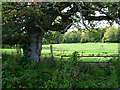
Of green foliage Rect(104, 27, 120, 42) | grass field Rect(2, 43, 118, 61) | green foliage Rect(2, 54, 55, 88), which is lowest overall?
green foliage Rect(2, 54, 55, 88)

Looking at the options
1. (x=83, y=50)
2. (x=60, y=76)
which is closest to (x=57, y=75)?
(x=60, y=76)

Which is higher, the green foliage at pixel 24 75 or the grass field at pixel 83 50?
the grass field at pixel 83 50

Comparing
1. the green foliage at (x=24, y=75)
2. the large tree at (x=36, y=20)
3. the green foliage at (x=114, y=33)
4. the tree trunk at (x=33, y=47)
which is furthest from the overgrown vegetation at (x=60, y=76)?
the green foliage at (x=114, y=33)

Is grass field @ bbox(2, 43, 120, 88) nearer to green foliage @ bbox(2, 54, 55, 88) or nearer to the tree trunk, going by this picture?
green foliage @ bbox(2, 54, 55, 88)

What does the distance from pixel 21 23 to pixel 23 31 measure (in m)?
0.97

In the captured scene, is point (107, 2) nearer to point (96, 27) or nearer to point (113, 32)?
point (96, 27)

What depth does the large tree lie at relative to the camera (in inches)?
248

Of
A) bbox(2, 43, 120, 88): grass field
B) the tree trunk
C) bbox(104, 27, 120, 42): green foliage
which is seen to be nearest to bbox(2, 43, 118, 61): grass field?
the tree trunk

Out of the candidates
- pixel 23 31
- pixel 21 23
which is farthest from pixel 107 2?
pixel 23 31

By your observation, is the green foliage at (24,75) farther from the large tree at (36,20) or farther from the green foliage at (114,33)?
the green foliage at (114,33)

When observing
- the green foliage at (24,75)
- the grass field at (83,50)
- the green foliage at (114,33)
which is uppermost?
the green foliage at (114,33)

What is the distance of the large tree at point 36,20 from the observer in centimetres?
631

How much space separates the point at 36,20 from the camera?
7.12 m

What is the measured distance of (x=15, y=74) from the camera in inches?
229
